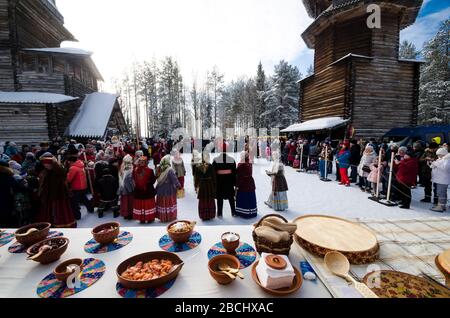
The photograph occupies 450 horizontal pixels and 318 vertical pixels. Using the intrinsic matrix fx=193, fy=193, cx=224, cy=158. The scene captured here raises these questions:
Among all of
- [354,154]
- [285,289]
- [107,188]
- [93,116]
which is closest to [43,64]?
[93,116]

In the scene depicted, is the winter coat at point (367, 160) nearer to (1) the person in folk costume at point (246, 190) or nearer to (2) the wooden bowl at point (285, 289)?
(1) the person in folk costume at point (246, 190)

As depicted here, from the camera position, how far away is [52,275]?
5.64 feet

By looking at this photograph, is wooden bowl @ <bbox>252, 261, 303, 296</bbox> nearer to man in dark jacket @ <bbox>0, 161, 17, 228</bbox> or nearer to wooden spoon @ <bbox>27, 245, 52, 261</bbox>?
wooden spoon @ <bbox>27, 245, 52, 261</bbox>

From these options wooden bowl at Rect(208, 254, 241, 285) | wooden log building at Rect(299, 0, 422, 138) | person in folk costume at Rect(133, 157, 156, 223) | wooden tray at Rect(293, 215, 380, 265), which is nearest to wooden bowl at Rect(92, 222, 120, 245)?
wooden bowl at Rect(208, 254, 241, 285)

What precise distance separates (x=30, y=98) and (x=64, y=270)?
18967mm

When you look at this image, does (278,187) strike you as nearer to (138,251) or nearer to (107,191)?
(138,251)

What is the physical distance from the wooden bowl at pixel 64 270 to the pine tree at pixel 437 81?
31.2 metres

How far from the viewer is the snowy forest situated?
32.7 m

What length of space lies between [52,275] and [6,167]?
13.1 feet

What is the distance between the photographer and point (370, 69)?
50.2 ft

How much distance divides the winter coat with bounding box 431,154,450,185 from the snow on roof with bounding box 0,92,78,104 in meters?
21.2

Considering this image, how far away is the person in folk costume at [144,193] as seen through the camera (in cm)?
522

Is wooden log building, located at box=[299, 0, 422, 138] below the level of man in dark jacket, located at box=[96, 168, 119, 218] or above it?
above
